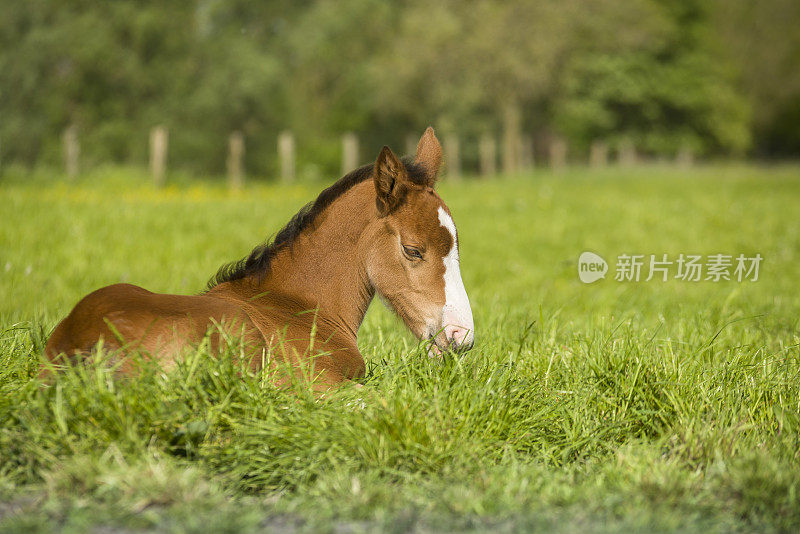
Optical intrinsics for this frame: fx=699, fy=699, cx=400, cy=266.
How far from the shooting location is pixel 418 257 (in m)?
3.79

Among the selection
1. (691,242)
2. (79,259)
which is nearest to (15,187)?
(79,259)

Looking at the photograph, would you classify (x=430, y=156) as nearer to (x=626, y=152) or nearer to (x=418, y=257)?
(x=418, y=257)

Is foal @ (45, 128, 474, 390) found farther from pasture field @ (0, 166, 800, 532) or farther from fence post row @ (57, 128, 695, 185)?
fence post row @ (57, 128, 695, 185)

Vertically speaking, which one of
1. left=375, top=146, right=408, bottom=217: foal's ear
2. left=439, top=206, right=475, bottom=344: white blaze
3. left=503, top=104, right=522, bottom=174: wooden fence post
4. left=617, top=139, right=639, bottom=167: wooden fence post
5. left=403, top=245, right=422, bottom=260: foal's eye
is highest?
left=375, top=146, right=408, bottom=217: foal's ear

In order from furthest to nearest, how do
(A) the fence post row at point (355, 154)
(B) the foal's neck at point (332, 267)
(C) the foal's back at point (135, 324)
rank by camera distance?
(A) the fence post row at point (355, 154), (B) the foal's neck at point (332, 267), (C) the foal's back at point (135, 324)

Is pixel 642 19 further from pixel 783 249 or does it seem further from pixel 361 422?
pixel 361 422

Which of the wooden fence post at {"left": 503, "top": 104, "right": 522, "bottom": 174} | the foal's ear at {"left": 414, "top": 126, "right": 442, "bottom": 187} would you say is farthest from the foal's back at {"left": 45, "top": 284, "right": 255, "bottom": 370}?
the wooden fence post at {"left": 503, "top": 104, "right": 522, "bottom": 174}

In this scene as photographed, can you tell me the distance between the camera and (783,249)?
12.4m

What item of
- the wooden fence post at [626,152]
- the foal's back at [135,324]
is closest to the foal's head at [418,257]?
the foal's back at [135,324]

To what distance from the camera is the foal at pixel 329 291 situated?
Answer: 3465 mm

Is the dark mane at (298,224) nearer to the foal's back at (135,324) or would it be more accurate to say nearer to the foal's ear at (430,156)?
the foal's ear at (430,156)

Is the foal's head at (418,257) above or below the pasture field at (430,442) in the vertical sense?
above

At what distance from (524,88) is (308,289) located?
40.4 meters

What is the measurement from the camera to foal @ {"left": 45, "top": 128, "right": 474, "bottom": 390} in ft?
11.4
